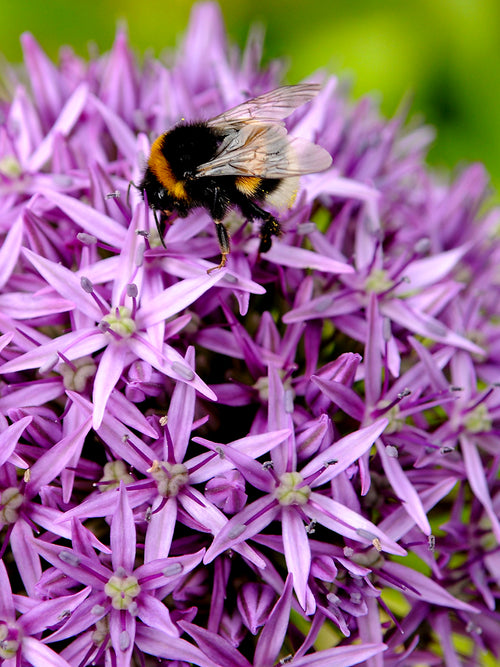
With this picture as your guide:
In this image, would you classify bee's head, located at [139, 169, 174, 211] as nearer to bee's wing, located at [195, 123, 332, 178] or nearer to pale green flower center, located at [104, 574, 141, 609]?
bee's wing, located at [195, 123, 332, 178]

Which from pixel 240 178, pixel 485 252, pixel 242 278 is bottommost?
pixel 485 252

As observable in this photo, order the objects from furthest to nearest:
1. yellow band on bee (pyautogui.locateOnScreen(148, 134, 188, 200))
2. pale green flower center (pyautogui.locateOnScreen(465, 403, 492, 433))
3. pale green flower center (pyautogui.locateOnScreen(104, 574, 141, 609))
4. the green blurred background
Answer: the green blurred background → pale green flower center (pyautogui.locateOnScreen(465, 403, 492, 433)) → yellow band on bee (pyautogui.locateOnScreen(148, 134, 188, 200)) → pale green flower center (pyautogui.locateOnScreen(104, 574, 141, 609))

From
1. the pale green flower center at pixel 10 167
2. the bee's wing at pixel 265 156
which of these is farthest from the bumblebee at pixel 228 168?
the pale green flower center at pixel 10 167

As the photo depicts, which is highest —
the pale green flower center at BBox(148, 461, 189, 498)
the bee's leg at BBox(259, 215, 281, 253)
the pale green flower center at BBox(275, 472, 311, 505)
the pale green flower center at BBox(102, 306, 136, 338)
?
the bee's leg at BBox(259, 215, 281, 253)

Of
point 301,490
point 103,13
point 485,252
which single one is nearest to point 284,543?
point 301,490

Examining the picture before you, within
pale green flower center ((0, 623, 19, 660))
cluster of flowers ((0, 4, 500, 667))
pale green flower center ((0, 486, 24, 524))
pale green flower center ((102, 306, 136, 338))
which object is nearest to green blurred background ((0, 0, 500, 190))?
cluster of flowers ((0, 4, 500, 667))

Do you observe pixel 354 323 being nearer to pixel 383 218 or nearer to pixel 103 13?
pixel 383 218

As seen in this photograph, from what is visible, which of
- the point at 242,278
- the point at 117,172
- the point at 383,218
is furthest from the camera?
the point at 383,218
